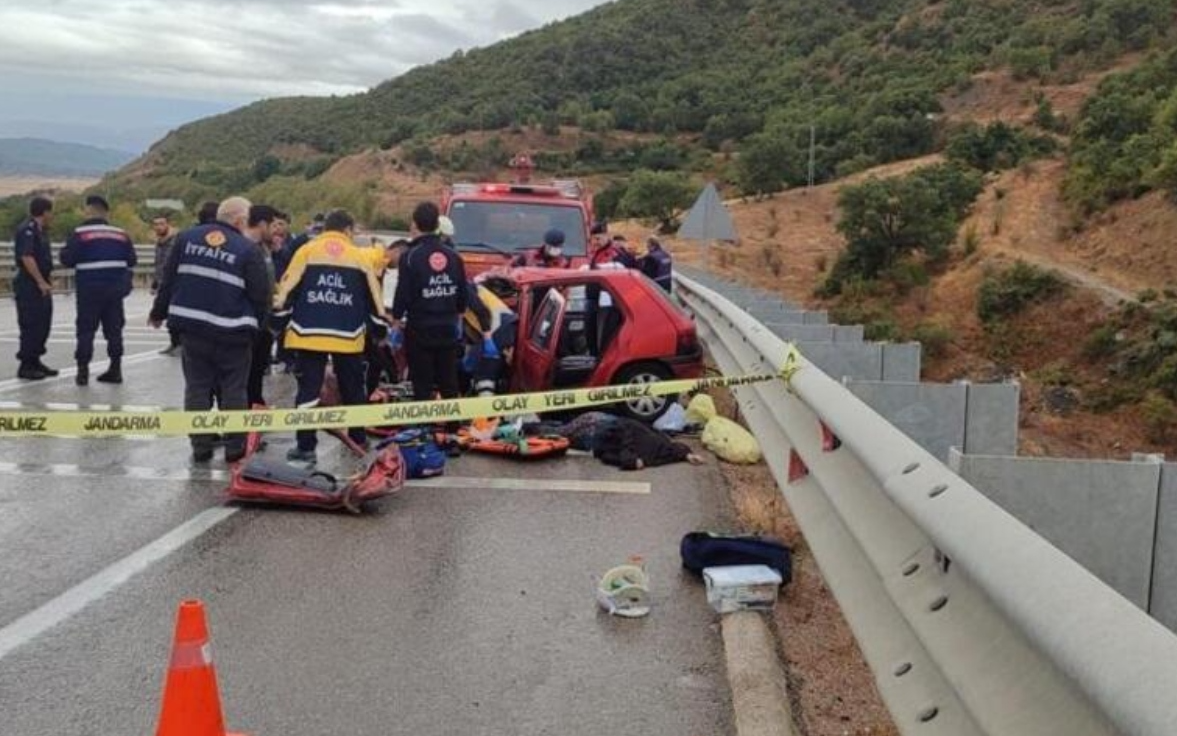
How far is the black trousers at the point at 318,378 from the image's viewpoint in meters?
8.05

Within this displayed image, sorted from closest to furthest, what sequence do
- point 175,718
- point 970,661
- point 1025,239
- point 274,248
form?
point 970,661 → point 175,718 → point 274,248 → point 1025,239

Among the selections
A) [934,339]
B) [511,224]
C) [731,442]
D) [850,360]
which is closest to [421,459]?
[731,442]

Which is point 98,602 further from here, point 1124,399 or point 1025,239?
point 1025,239

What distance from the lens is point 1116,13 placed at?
202 ft

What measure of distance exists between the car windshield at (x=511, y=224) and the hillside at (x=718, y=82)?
40879 mm

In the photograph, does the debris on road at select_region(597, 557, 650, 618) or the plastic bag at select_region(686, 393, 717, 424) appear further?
the plastic bag at select_region(686, 393, 717, 424)

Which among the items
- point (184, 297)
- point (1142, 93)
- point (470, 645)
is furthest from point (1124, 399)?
point (1142, 93)

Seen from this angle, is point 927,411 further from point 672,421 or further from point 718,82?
point 718,82

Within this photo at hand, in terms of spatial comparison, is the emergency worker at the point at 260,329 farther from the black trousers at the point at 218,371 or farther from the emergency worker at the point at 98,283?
the emergency worker at the point at 98,283

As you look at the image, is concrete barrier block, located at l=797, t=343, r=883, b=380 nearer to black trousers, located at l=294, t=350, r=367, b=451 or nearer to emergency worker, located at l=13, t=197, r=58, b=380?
black trousers, located at l=294, t=350, r=367, b=451

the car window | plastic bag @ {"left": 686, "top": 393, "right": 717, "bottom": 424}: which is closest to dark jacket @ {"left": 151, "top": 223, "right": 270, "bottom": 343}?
the car window

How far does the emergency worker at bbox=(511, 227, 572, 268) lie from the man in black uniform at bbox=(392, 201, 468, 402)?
3266mm

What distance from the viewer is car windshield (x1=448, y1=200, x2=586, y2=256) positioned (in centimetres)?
1321

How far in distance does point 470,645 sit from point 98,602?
64.9 inches
